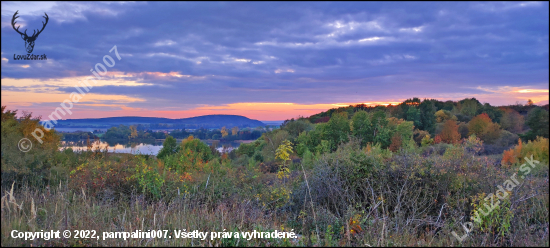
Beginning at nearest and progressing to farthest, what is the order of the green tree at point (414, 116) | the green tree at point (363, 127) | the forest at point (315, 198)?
the forest at point (315, 198) < the green tree at point (363, 127) < the green tree at point (414, 116)

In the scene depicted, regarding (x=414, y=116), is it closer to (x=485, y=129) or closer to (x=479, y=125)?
(x=479, y=125)

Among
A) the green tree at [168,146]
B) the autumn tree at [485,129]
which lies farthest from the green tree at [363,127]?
the green tree at [168,146]

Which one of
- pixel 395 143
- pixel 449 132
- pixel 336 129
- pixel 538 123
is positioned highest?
pixel 538 123

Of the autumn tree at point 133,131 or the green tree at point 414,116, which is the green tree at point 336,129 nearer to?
the green tree at point 414,116

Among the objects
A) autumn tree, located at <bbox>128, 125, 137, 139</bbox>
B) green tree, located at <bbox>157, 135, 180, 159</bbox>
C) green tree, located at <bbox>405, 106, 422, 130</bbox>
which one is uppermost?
green tree, located at <bbox>405, 106, 422, 130</bbox>

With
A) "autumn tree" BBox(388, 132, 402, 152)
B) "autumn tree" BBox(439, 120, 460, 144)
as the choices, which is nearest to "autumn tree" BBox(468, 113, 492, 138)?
"autumn tree" BBox(439, 120, 460, 144)

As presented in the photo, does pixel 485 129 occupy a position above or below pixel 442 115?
below

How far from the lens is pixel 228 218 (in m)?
4.81

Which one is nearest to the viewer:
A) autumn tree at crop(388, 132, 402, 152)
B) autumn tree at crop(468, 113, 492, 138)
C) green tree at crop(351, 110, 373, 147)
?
autumn tree at crop(468, 113, 492, 138)

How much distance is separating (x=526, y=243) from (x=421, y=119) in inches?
743

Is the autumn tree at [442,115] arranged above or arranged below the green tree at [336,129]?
above

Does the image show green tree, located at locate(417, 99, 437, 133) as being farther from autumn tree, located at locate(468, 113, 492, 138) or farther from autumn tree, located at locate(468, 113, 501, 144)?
autumn tree, located at locate(468, 113, 501, 144)

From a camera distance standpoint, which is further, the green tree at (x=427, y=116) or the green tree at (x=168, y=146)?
the green tree at (x=168, y=146)

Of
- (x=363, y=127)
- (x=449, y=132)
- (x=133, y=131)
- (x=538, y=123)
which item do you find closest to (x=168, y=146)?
(x=133, y=131)
